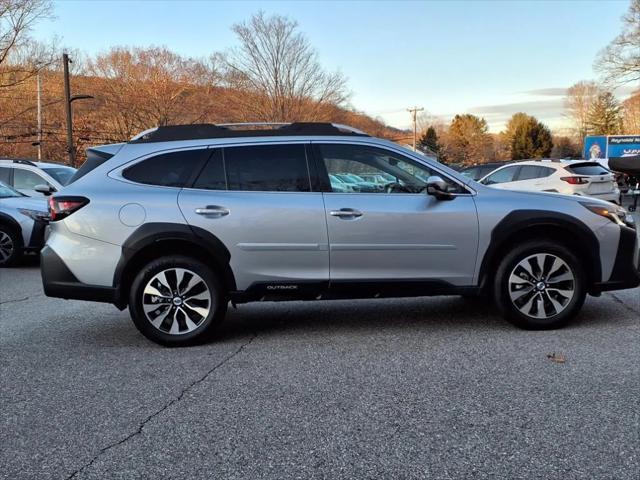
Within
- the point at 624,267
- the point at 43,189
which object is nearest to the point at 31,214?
the point at 43,189

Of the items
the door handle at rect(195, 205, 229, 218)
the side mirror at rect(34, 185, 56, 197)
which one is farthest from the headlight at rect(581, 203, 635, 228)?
the side mirror at rect(34, 185, 56, 197)

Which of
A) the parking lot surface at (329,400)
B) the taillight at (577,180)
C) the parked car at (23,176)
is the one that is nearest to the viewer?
the parking lot surface at (329,400)

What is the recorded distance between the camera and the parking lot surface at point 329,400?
110 inches

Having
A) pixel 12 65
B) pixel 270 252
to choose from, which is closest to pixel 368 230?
pixel 270 252

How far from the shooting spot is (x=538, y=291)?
196 inches

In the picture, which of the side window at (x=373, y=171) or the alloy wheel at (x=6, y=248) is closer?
the side window at (x=373, y=171)

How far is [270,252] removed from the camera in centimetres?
475

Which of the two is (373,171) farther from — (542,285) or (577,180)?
(577,180)

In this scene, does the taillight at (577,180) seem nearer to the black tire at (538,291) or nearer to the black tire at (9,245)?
the black tire at (538,291)

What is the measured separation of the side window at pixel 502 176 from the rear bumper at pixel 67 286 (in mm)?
12080

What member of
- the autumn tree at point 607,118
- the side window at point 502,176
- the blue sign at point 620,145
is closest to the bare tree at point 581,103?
the autumn tree at point 607,118

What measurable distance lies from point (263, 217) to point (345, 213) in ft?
2.26

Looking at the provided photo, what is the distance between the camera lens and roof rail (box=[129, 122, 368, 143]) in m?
5.03

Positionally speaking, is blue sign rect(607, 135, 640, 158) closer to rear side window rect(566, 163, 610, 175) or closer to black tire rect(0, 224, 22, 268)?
rear side window rect(566, 163, 610, 175)
